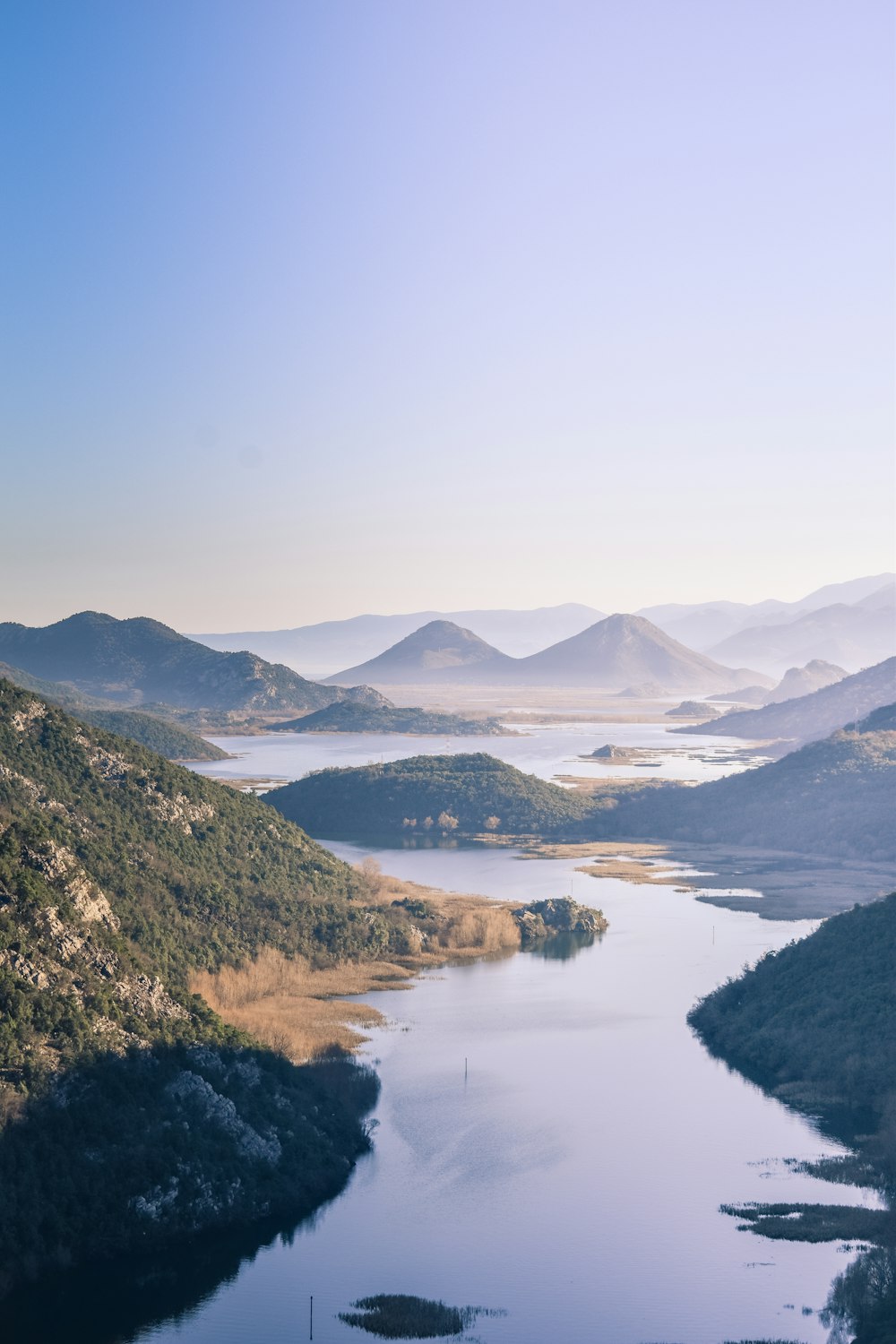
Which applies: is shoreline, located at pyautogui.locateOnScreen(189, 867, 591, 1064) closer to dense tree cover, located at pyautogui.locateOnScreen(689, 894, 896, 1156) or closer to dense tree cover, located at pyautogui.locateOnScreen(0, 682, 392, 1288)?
dense tree cover, located at pyautogui.locateOnScreen(0, 682, 392, 1288)

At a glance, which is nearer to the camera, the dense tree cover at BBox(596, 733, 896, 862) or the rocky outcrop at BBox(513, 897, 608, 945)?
the rocky outcrop at BBox(513, 897, 608, 945)

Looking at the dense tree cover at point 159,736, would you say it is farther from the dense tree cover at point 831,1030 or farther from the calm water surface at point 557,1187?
the dense tree cover at point 831,1030

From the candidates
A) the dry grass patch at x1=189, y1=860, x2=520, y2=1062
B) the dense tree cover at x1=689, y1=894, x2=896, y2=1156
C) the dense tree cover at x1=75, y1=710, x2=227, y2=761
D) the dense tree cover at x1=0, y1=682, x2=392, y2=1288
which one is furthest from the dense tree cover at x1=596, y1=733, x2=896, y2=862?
the dense tree cover at x1=75, y1=710, x2=227, y2=761

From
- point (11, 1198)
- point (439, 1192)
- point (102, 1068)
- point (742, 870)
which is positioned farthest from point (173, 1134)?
point (742, 870)

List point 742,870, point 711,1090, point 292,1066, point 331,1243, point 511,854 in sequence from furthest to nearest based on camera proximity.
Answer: point 511,854 < point 742,870 < point 711,1090 < point 292,1066 < point 331,1243

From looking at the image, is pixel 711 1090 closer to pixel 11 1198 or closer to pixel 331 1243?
pixel 331 1243
